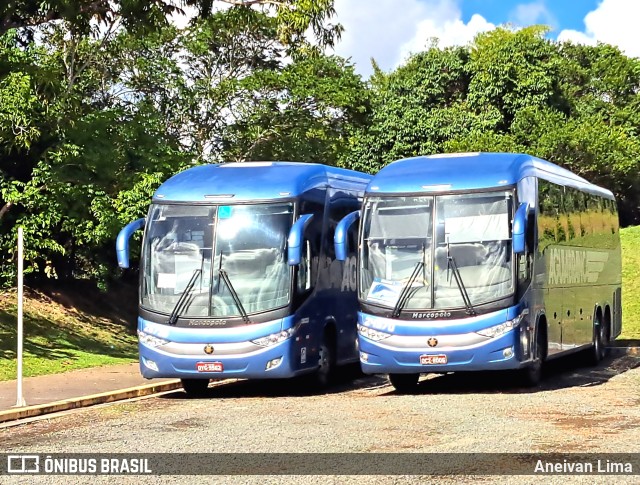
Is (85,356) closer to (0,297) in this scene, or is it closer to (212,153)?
(0,297)

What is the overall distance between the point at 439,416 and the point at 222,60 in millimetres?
26834

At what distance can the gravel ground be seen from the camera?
11805 mm

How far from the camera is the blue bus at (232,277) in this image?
59.8 feet

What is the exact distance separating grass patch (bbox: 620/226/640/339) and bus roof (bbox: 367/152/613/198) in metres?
19.8

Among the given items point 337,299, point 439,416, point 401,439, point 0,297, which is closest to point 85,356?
point 0,297

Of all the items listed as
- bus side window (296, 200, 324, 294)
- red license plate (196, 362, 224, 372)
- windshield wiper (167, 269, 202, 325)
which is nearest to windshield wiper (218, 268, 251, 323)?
windshield wiper (167, 269, 202, 325)

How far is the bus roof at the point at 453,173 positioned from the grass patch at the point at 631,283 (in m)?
19.8

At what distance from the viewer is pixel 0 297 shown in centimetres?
3212

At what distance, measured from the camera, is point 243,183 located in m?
19.1

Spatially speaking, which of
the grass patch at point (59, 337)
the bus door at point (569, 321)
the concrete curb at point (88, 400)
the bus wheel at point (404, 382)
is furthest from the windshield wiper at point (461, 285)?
the grass patch at point (59, 337)

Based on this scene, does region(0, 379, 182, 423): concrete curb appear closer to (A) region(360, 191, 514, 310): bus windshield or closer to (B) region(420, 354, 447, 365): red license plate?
(A) region(360, 191, 514, 310): bus windshield

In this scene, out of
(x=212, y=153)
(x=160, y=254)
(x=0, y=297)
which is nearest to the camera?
(x=160, y=254)

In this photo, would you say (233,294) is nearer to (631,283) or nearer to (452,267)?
(452,267)

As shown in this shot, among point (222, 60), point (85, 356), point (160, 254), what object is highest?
point (222, 60)
